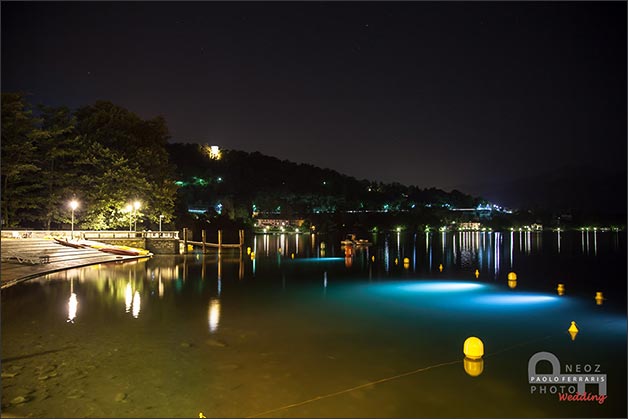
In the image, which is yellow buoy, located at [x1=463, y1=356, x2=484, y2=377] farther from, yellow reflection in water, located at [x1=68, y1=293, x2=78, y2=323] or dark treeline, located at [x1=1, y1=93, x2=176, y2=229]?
dark treeline, located at [x1=1, y1=93, x2=176, y2=229]

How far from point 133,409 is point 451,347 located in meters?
7.29

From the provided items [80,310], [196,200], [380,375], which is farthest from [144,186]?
[196,200]

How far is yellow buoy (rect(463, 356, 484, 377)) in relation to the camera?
9617 millimetres

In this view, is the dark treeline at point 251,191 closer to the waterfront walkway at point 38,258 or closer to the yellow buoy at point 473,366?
the waterfront walkway at point 38,258

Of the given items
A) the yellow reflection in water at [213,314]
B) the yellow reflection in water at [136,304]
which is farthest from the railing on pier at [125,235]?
the yellow reflection in water at [213,314]

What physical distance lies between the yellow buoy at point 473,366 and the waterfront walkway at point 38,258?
1752 centimetres

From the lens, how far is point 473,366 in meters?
10.0

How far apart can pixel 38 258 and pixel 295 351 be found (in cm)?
1954

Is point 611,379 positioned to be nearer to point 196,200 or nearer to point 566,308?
point 566,308

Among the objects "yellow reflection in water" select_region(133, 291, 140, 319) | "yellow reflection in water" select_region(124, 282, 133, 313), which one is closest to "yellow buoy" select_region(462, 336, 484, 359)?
"yellow reflection in water" select_region(133, 291, 140, 319)

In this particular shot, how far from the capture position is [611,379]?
974cm
